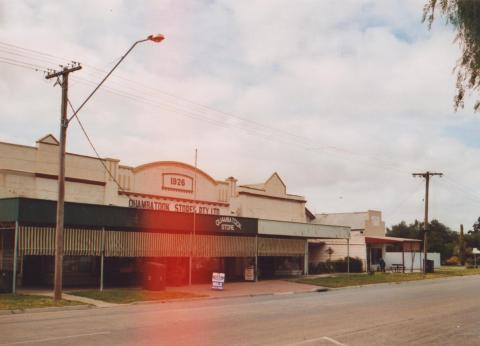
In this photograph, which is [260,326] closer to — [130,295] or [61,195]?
[61,195]

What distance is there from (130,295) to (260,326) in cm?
1190

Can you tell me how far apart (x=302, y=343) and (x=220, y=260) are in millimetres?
29614

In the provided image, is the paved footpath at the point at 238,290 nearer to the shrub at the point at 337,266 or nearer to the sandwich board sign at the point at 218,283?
the sandwich board sign at the point at 218,283

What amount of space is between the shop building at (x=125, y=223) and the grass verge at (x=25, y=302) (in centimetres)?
193

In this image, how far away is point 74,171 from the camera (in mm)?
32594

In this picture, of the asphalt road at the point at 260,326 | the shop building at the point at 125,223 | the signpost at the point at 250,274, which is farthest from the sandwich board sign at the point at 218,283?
the asphalt road at the point at 260,326

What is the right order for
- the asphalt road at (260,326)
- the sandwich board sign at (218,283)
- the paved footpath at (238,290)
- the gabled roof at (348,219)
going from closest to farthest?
1. the asphalt road at (260,326)
2. the paved footpath at (238,290)
3. the sandwich board sign at (218,283)
4. the gabled roof at (348,219)

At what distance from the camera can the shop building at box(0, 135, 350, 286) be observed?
2611cm

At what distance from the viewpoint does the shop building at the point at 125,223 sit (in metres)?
26.1

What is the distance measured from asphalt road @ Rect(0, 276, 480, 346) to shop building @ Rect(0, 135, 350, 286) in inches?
285

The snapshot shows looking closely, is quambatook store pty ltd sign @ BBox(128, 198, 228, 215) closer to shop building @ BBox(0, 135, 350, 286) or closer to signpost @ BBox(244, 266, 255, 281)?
shop building @ BBox(0, 135, 350, 286)

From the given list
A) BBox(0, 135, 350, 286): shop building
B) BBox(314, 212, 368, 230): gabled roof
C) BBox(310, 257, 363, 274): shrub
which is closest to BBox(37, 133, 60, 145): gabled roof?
BBox(0, 135, 350, 286): shop building

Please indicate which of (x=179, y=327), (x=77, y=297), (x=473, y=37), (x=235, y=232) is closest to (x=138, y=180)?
(x=235, y=232)

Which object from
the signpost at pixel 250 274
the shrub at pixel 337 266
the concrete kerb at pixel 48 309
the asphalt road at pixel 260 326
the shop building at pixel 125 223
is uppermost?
the shop building at pixel 125 223
